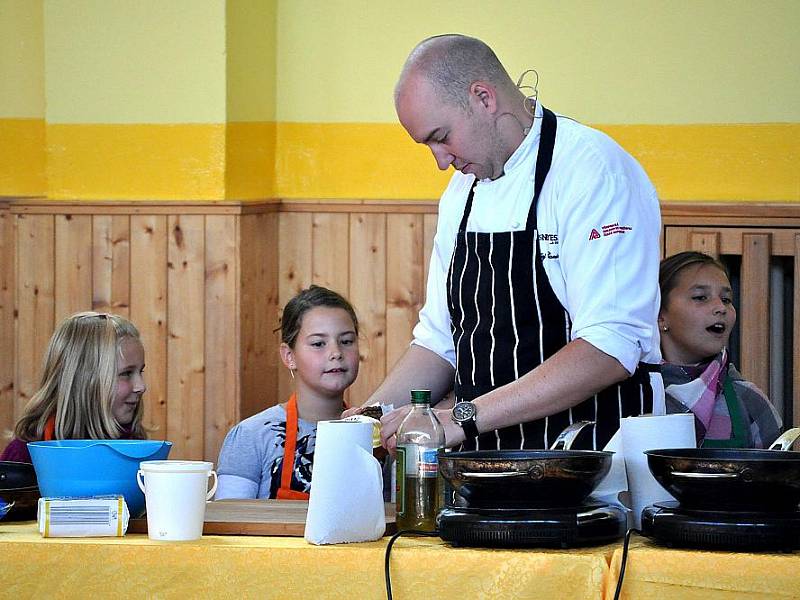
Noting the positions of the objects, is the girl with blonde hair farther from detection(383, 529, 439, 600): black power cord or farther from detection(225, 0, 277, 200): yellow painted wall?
detection(225, 0, 277, 200): yellow painted wall

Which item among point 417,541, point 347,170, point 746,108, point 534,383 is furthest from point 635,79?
point 417,541

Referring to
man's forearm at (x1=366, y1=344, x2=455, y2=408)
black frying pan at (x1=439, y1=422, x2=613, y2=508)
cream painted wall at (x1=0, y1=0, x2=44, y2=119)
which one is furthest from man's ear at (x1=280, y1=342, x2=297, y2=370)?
cream painted wall at (x1=0, y1=0, x2=44, y2=119)

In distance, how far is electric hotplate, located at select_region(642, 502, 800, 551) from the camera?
1.81 metres

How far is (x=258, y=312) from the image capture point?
15.0ft

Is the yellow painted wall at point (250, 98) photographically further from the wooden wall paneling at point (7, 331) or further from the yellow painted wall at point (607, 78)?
the wooden wall paneling at point (7, 331)

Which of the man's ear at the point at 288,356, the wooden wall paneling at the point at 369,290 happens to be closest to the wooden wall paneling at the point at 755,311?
the wooden wall paneling at the point at 369,290

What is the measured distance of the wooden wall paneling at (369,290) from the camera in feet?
15.0

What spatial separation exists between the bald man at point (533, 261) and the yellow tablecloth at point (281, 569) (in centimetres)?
37

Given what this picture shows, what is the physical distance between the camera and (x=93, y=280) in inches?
177

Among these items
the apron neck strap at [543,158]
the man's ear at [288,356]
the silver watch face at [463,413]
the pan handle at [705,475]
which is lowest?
the pan handle at [705,475]

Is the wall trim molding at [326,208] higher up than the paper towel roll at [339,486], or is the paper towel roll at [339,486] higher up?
the wall trim molding at [326,208]

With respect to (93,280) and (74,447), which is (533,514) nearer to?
(74,447)

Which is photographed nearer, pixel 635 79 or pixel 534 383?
pixel 534 383

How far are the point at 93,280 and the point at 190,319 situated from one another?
1.28 feet
